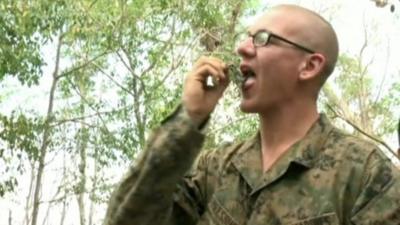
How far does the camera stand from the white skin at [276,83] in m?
1.57

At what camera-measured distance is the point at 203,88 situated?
157cm

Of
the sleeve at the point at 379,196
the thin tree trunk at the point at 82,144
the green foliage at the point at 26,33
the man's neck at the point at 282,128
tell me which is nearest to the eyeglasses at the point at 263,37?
the man's neck at the point at 282,128

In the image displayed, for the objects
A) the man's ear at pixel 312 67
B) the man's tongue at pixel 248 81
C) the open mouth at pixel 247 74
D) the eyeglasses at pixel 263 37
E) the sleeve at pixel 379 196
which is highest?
the eyeglasses at pixel 263 37

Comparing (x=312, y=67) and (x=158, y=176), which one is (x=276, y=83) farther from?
(x=158, y=176)

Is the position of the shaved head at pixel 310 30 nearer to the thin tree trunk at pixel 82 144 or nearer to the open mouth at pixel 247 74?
the open mouth at pixel 247 74

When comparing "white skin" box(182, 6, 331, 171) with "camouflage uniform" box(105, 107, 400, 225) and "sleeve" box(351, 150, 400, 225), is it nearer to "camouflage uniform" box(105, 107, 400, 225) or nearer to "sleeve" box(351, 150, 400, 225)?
"camouflage uniform" box(105, 107, 400, 225)

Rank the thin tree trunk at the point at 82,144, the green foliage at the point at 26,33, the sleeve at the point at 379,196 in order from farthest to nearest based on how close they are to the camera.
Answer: the thin tree trunk at the point at 82,144 < the green foliage at the point at 26,33 < the sleeve at the point at 379,196

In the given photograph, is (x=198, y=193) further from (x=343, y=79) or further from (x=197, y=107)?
(x=343, y=79)

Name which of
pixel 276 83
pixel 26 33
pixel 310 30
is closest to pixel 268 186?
pixel 276 83

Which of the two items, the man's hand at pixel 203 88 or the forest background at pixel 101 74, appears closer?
the man's hand at pixel 203 88

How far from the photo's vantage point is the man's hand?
1.53 m

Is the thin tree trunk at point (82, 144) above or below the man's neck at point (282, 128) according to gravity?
above

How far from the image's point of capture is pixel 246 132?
25.2 ft

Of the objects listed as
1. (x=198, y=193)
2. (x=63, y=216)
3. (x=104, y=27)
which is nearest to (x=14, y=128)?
(x=104, y=27)
